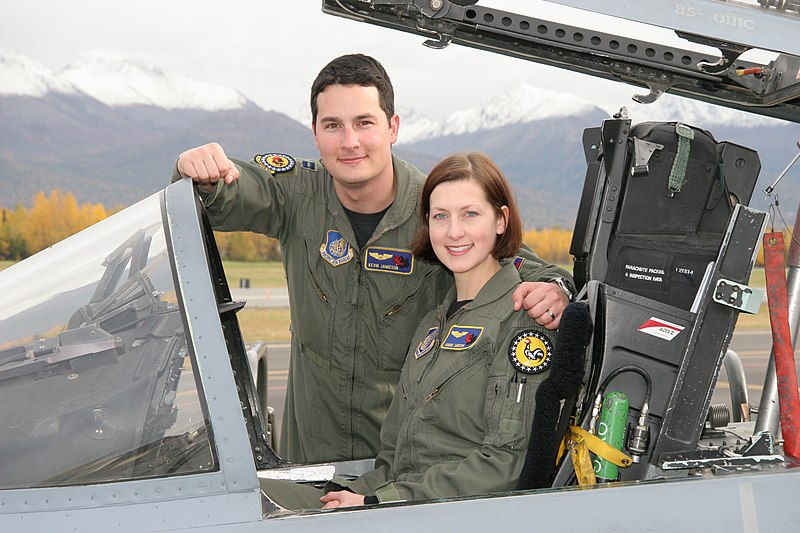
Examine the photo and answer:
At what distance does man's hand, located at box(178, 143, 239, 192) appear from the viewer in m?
1.93

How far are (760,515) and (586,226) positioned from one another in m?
0.84

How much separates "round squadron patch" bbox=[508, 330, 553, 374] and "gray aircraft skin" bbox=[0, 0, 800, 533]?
0.18 m

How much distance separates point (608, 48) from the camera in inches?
76.0

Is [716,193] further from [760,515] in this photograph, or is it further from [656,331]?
[760,515]

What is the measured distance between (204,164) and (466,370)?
0.81 meters

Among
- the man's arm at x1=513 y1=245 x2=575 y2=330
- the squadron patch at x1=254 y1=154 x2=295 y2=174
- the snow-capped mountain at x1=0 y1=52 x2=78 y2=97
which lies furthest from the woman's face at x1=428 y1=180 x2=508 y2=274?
the snow-capped mountain at x1=0 y1=52 x2=78 y2=97

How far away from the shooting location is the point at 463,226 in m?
1.86

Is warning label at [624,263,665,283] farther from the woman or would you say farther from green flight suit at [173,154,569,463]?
green flight suit at [173,154,569,463]

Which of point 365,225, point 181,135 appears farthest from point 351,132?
point 181,135

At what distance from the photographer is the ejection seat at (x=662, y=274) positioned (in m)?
1.69

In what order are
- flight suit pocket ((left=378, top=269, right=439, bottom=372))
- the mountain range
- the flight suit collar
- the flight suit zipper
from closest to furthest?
1. the flight suit zipper
2. the flight suit collar
3. flight suit pocket ((left=378, top=269, right=439, bottom=372))
4. the mountain range

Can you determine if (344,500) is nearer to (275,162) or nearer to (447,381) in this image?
(447,381)

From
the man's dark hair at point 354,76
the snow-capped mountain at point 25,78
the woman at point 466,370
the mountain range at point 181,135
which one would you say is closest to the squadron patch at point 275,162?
the man's dark hair at point 354,76

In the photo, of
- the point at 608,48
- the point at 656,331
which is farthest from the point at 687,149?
the point at 656,331
